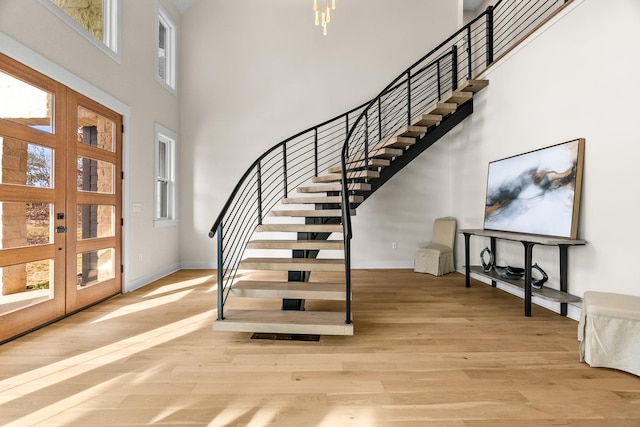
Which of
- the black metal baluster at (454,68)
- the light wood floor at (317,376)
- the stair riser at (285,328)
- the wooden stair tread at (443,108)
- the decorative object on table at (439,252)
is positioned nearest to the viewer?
the light wood floor at (317,376)

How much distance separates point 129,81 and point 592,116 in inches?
224


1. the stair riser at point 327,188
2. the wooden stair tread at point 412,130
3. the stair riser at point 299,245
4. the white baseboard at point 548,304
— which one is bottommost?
the white baseboard at point 548,304

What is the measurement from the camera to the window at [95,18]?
318 cm

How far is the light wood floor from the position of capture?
171cm

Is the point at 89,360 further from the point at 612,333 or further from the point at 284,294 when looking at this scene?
the point at 612,333

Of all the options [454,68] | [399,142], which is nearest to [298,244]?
[399,142]

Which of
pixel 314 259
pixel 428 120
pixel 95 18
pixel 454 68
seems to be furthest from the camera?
pixel 454 68

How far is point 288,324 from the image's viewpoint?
2.59 m

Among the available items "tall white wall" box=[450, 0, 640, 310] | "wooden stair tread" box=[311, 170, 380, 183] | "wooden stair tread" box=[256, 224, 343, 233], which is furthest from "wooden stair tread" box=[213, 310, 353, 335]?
"tall white wall" box=[450, 0, 640, 310]

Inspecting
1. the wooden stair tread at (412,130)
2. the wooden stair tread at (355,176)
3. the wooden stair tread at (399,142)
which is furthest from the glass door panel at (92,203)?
the wooden stair tread at (412,130)

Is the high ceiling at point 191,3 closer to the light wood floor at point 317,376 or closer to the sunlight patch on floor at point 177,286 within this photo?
the sunlight patch on floor at point 177,286

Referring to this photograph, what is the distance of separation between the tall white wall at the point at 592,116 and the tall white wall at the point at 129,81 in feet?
17.7

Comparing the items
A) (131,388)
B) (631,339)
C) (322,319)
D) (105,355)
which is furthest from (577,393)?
(105,355)

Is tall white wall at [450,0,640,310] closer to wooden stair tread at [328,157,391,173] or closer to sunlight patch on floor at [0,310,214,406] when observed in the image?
wooden stair tread at [328,157,391,173]
